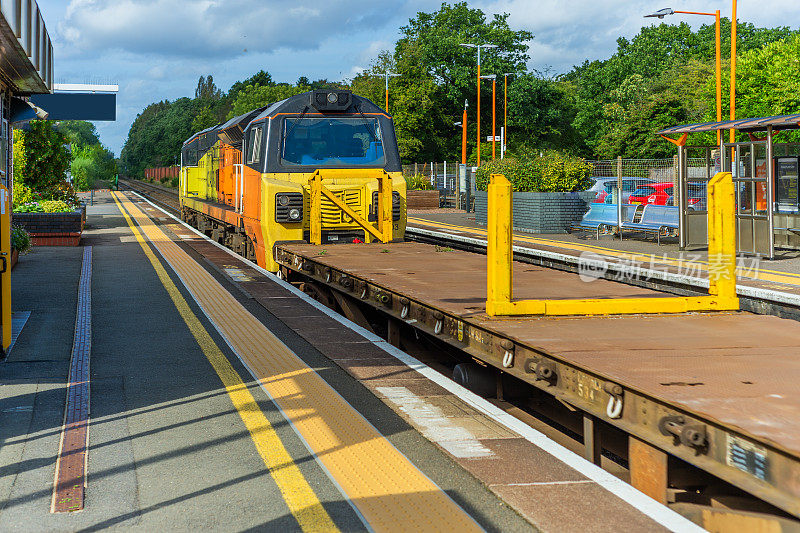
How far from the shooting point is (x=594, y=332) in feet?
21.2

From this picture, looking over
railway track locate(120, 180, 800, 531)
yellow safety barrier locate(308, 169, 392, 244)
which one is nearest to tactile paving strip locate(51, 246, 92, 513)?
railway track locate(120, 180, 800, 531)

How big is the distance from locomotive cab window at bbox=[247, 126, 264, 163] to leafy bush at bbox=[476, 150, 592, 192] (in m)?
10.1

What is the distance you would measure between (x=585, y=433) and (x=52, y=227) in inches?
769

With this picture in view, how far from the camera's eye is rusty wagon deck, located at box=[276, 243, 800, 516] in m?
3.91

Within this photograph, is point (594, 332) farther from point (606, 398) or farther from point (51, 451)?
point (51, 451)

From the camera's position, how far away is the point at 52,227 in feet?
73.2

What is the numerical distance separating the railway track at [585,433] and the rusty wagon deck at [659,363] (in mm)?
132

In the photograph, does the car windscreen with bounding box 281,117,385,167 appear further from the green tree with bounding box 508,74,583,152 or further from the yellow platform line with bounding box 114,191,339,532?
the green tree with bounding box 508,74,583,152

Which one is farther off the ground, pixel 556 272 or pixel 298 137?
pixel 298 137

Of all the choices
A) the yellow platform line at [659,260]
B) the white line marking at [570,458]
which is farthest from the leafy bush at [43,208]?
the white line marking at [570,458]

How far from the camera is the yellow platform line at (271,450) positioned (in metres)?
4.47

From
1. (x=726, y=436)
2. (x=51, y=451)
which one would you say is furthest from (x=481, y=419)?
(x=51, y=451)

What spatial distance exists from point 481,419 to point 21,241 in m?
13.1

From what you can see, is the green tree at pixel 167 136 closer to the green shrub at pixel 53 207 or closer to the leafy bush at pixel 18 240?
the green shrub at pixel 53 207
